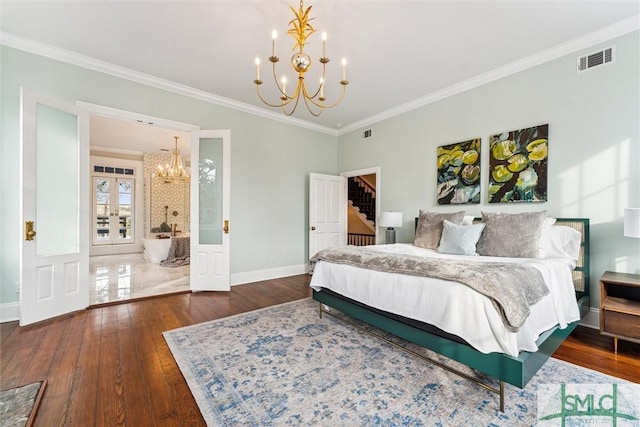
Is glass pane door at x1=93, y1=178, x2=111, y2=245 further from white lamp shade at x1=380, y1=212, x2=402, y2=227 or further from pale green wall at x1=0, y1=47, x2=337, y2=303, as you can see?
white lamp shade at x1=380, y1=212, x2=402, y2=227

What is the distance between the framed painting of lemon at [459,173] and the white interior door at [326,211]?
2.20m

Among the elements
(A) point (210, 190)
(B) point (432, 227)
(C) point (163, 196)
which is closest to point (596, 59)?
(B) point (432, 227)

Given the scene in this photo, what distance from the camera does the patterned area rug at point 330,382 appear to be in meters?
1.59

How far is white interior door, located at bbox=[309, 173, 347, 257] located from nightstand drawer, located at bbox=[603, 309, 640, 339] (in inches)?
159

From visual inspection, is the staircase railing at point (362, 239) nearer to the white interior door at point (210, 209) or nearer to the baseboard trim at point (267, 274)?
the baseboard trim at point (267, 274)

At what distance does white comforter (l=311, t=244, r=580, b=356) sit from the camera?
5.42 ft

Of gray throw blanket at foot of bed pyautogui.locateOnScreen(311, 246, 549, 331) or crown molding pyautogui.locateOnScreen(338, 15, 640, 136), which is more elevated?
crown molding pyautogui.locateOnScreen(338, 15, 640, 136)

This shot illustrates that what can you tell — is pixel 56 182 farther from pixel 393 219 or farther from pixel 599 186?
pixel 599 186

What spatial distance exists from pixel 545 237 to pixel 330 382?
265cm

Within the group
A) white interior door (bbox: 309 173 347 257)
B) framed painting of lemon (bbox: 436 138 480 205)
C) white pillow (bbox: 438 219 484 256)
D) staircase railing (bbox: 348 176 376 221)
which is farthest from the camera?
staircase railing (bbox: 348 176 376 221)

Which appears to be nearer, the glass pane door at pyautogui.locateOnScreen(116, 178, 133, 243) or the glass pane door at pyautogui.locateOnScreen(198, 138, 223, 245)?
the glass pane door at pyautogui.locateOnScreen(198, 138, 223, 245)

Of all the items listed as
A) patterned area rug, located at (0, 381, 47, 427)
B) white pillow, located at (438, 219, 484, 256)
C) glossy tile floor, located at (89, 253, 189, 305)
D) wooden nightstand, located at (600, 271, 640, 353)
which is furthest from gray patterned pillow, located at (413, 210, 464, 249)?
patterned area rug, located at (0, 381, 47, 427)

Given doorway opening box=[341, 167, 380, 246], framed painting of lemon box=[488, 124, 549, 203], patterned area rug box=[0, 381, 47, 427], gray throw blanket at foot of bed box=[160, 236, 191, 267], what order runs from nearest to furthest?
patterned area rug box=[0, 381, 47, 427] → framed painting of lemon box=[488, 124, 549, 203] → gray throw blanket at foot of bed box=[160, 236, 191, 267] → doorway opening box=[341, 167, 380, 246]

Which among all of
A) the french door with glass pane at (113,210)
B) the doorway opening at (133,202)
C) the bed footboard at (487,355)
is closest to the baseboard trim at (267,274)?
the doorway opening at (133,202)
